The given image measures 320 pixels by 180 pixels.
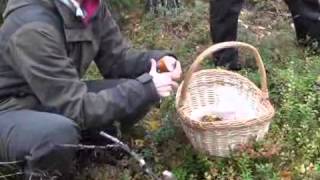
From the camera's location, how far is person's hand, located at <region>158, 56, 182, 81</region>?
3502 millimetres

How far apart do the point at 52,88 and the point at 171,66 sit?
730 mm

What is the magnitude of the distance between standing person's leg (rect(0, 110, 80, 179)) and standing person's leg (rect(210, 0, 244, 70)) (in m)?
1.77

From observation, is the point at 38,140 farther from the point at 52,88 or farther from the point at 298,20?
the point at 298,20

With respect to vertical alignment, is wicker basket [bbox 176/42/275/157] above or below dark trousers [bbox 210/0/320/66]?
above

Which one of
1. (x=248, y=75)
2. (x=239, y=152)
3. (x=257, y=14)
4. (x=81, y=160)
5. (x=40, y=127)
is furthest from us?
→ (x=257, y=14)

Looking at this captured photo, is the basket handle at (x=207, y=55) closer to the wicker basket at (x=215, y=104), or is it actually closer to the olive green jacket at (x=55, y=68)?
the wicker basket at (x=215, y=104)

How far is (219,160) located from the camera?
11.6 ft

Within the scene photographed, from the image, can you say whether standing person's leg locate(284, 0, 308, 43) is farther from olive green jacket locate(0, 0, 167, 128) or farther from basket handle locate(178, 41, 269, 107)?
olive green jacket locate(0, 0, 167, 128)

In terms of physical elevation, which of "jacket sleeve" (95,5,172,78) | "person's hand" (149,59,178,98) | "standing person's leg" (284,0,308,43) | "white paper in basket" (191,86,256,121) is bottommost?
"standing person's leg" (284,0,308,43)

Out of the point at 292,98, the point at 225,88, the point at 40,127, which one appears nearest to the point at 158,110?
the point at 225,88

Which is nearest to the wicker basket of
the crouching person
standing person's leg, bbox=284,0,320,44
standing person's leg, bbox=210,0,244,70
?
the crouching person

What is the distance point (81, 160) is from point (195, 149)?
2.08ft

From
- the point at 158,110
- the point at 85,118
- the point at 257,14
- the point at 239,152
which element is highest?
the point at 85,118

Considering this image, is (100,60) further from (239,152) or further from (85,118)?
(239,152)
